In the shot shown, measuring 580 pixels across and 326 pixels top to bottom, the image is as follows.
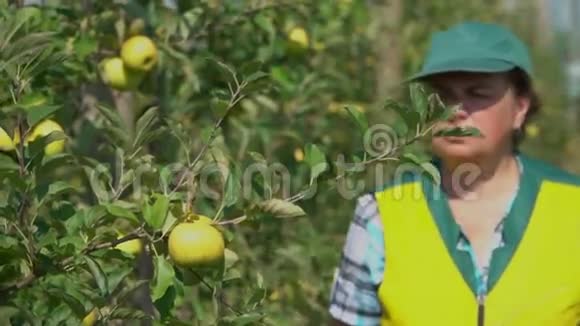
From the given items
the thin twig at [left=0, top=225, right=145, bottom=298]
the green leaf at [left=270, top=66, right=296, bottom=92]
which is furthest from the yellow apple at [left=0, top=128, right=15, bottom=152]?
the green leaf at [left=270, top=66, right=296, bottom=92]

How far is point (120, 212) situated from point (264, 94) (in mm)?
1513

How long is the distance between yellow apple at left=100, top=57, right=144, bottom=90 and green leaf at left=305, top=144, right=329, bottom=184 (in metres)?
0.96

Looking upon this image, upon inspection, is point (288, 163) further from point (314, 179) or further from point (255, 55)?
point (314, 179)

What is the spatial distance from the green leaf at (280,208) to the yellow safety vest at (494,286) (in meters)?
0.58

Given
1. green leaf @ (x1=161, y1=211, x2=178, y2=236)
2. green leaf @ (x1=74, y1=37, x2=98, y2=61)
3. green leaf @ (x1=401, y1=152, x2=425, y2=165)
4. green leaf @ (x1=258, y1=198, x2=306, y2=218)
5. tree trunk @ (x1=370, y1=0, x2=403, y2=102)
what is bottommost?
tree trunk @ (x1=370, y1=0, x2=403, y2=102)

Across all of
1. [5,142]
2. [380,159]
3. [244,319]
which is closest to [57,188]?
[5,142]

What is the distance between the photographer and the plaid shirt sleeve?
233cm

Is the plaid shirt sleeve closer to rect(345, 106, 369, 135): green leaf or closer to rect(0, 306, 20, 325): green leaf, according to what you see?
rect(345, 106, 369, 135): green leaf

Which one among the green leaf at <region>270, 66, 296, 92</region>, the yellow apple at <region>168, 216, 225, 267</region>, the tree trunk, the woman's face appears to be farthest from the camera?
the tree trunk

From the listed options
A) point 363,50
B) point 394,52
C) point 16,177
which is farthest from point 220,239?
point 394,52

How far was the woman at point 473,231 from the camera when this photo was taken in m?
2.28

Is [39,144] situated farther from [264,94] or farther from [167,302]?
[264,94]

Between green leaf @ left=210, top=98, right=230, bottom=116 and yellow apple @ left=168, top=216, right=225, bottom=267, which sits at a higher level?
green leaf @ left=210, top=98, right=230, bottom=116

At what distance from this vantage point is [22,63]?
173 centimetres
